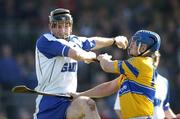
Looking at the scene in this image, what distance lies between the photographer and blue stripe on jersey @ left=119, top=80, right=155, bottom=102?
10039 mm

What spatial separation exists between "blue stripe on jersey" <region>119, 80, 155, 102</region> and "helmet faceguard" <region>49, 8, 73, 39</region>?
102 cm

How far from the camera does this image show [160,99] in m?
12.1

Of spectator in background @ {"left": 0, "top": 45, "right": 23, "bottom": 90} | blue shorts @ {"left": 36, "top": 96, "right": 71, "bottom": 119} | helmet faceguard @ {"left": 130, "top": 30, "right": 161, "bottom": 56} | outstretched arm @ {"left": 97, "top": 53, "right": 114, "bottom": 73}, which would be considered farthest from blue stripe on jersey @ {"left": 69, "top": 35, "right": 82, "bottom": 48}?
spectator in background @ {"left": 0, "top": 45, "right": 23, "bottom": 90}

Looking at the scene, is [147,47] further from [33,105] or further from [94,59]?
[33,105]

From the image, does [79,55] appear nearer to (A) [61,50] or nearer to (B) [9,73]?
(A) [61,50]

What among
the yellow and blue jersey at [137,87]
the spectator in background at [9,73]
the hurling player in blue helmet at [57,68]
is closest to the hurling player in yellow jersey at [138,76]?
the yellow and blue jersey at [137,87]

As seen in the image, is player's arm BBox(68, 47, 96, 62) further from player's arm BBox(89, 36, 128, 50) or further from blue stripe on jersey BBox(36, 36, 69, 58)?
player's arm BBox(89, 36, 128, 50)

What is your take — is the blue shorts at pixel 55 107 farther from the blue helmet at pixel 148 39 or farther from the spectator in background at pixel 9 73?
the spectator in background at pixel 9 73

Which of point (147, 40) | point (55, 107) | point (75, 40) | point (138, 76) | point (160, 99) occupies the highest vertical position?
point (147, 40)

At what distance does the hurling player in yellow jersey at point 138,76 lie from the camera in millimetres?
10016

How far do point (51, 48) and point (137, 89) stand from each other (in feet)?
3.82

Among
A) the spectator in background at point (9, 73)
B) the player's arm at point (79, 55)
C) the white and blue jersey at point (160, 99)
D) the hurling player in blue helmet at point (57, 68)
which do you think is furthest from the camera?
the spectator in background at point (9, 73)

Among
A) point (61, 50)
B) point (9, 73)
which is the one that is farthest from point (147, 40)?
point (9, 73)

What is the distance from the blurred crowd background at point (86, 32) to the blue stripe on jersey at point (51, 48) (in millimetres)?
6160
